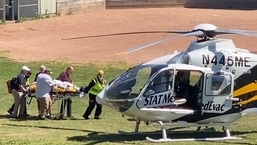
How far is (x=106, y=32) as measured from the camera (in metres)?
42.3

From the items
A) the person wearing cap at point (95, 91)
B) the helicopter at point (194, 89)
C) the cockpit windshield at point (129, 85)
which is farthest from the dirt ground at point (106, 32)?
the helicopter at point (194, 89)

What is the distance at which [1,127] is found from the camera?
18859 mm

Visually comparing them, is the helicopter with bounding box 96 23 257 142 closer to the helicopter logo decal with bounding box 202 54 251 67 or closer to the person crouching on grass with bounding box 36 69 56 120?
the helicopter logo decal with bounding box 202 54 251 67

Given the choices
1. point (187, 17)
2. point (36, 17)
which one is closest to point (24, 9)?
point (36, 17)

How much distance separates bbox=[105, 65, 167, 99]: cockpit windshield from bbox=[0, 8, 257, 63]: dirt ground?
16.3 m

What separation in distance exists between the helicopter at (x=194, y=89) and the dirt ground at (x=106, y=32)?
54.3ft

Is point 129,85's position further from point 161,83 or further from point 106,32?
point 106,32

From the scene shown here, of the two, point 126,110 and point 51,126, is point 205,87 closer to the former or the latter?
point 126,110

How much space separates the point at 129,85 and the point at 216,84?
1.92 meters

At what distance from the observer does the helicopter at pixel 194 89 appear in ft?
56.0

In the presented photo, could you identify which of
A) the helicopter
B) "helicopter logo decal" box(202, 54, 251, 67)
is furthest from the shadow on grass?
"helicopter logo decal" box(202, 54, 251, 67)

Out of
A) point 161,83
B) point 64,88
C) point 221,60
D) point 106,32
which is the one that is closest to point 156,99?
point 161,83

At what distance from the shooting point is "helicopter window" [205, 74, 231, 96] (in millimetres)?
17328

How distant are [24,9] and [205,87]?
1267 inches
